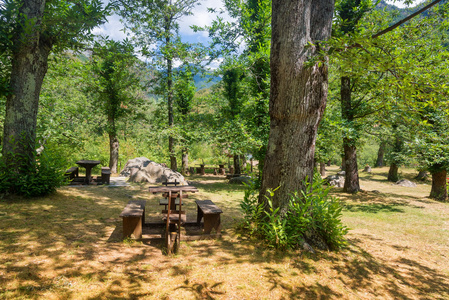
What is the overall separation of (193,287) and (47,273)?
1923mm

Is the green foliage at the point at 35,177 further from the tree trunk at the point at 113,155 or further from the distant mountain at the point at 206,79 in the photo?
the tree trunk at the point at 113,155

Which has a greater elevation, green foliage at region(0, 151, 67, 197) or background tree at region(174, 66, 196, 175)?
background tree at region(174, 66, 196, 175)

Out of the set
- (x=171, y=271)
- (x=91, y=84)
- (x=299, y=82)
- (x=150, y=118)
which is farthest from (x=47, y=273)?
(x=150, y=118)

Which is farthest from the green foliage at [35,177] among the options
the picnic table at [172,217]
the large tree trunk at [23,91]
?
the picnic table at [172,217]

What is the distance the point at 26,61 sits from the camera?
6.10m

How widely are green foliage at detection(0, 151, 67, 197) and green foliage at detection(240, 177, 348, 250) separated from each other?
230 inches

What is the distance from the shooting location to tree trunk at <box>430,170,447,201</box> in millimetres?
11008

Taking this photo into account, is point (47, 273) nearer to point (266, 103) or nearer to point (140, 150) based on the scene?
point (266, 103)

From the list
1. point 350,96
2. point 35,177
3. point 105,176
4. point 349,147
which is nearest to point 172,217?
point 35,177

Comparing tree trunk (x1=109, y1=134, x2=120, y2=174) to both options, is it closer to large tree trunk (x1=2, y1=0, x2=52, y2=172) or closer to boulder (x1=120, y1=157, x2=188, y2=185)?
boulder (x1=120, y1=157, x2=188, y2=185)

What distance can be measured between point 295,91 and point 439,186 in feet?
39.7

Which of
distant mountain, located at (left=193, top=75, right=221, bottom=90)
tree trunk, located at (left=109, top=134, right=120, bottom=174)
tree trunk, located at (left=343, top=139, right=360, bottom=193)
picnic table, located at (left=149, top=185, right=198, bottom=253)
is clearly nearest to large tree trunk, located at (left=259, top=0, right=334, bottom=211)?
picnic table, located at (left=149, top=185, right=198, bottom=253)

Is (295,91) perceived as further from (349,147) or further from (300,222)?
(349,147)

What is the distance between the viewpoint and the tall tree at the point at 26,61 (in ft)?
19.4
